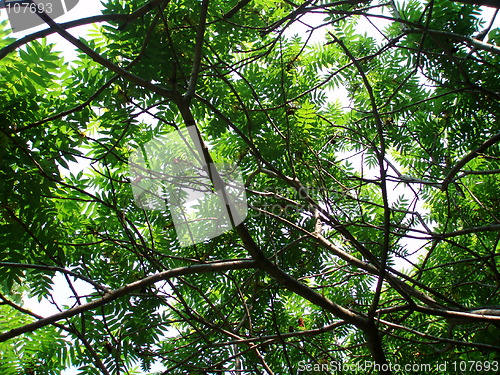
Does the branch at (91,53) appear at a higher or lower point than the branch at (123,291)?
higher

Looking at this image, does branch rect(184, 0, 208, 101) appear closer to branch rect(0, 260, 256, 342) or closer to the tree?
the tree

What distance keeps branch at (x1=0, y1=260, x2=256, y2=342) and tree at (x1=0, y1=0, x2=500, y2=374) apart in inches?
0.6

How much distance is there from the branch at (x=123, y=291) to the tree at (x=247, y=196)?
0.01 meters

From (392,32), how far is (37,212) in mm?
2114

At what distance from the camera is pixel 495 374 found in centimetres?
104

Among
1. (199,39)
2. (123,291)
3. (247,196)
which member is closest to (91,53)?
(199,39)

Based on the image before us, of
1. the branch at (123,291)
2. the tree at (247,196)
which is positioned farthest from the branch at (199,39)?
the branch at (123,291)

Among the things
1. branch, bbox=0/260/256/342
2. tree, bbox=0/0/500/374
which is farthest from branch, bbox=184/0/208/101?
branch, bbox=0/260/256/342

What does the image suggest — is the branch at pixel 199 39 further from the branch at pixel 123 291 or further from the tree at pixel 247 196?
the branch at pixel 123 291

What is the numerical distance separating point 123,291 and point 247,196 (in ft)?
3.18

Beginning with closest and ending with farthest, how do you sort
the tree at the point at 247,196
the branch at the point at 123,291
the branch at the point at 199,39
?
1. the branch at the point at 123,291
2. the branch at the point at 199,39
3. the tree at the point at 247,196

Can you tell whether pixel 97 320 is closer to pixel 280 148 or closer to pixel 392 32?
pixel 280 148

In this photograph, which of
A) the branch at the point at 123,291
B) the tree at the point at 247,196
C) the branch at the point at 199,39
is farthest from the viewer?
the tree at the point at 247,196

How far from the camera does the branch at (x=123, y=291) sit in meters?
0.85
